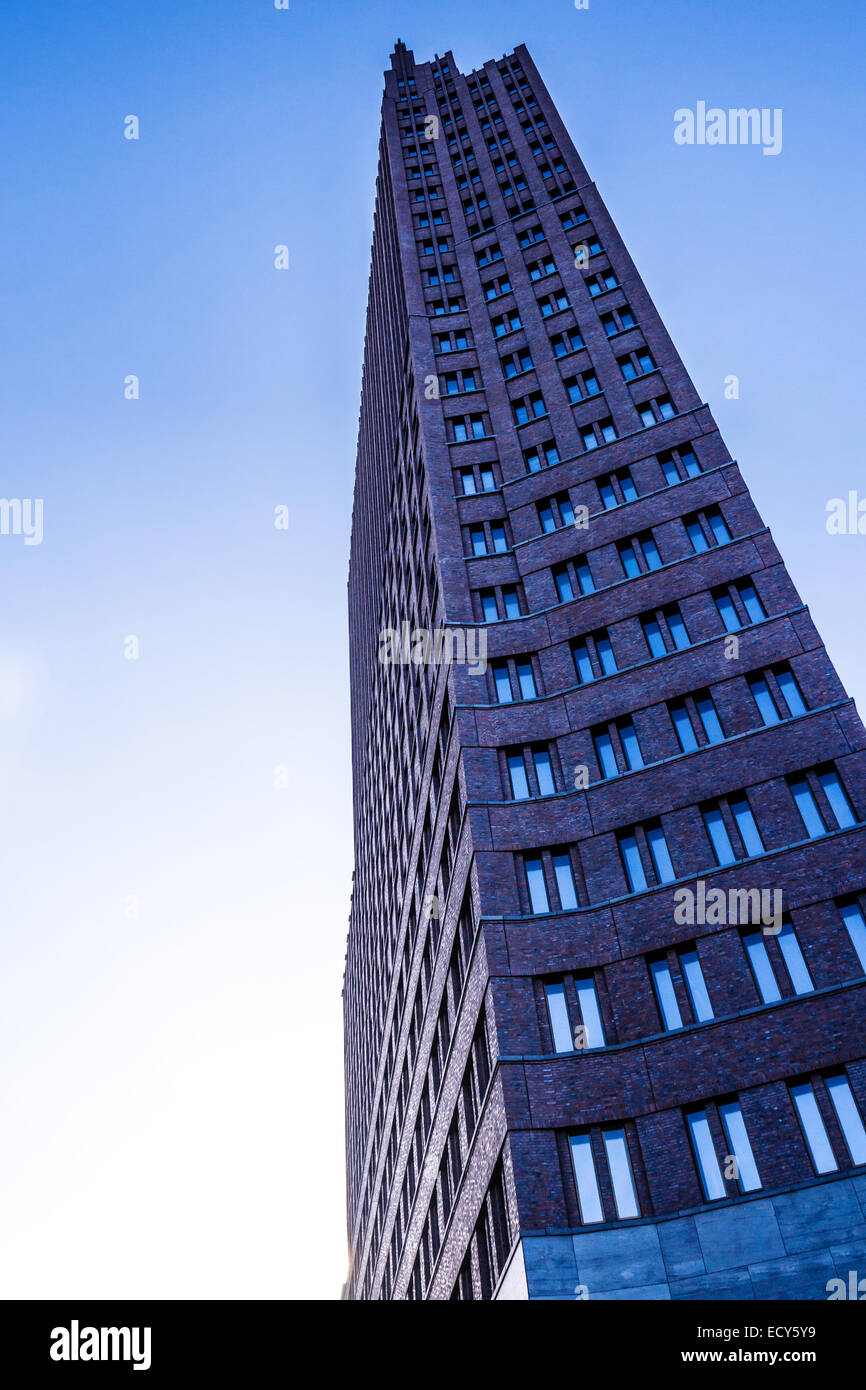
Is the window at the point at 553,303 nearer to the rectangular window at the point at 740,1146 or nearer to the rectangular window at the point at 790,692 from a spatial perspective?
the rectangular window at the point at 790,692

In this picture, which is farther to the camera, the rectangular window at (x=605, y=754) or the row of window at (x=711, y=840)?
the rectangular window at (x=605, y=754)

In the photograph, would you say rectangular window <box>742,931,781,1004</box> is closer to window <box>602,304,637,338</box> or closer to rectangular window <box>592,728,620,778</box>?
rectangular window <box>592,728,620,778</box>

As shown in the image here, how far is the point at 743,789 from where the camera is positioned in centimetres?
3522

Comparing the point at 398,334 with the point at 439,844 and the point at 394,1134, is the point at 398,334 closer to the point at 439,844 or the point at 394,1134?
the point at 439,844

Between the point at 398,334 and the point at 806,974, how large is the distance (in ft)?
165

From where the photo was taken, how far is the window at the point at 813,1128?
90.0 feet

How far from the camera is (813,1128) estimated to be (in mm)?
28094

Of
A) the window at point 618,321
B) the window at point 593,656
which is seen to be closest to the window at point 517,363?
the window at point 618,321

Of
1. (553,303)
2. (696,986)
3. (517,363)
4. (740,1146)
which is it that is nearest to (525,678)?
(696,986)

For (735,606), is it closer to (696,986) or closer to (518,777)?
(518,777)

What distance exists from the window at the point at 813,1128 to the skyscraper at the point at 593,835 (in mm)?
78

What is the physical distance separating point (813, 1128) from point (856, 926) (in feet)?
20.1

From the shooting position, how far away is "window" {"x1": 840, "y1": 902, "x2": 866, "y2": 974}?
3098 centimetres

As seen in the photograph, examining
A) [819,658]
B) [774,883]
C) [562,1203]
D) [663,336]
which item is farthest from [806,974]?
[663,336]
